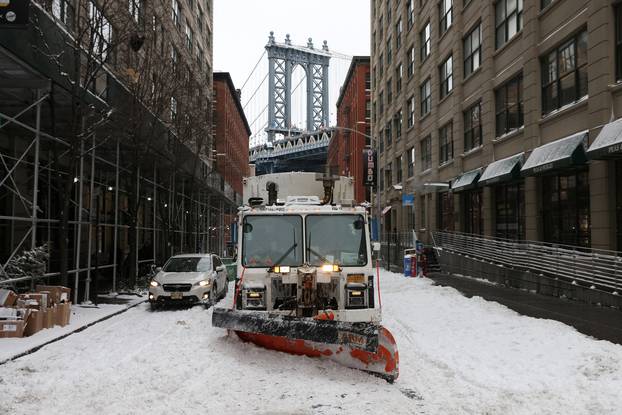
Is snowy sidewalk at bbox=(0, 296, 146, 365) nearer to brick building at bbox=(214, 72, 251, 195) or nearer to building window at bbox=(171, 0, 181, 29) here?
building window at bbox=(171, 0, 181, 29)

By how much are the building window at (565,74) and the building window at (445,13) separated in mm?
12803

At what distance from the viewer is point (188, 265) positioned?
17375 millimetres

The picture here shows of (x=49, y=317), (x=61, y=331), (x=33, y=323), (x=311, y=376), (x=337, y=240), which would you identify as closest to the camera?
(x=311, y=376)

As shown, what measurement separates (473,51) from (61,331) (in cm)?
2362

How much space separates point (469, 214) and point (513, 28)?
31.8 ft

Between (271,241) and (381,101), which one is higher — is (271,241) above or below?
below

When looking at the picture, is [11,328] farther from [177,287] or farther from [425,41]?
[425,41]

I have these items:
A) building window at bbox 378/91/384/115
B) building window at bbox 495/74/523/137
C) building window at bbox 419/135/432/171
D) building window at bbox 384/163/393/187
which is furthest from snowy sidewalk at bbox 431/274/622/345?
building window at bbox 378/91/384/115

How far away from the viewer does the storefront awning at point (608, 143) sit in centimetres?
1337

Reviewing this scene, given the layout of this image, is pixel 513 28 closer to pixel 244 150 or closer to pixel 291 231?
pixel 291 231

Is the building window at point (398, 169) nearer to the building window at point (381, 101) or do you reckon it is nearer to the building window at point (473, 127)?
the building window at point (381, 101)

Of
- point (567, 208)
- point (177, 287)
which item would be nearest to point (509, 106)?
point (567, 208)

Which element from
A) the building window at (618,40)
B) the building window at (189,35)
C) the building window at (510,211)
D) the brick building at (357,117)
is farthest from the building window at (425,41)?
the brick building at (357,117)

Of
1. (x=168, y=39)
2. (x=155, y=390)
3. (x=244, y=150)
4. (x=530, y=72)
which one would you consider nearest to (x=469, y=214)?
(x=530, y=72)
